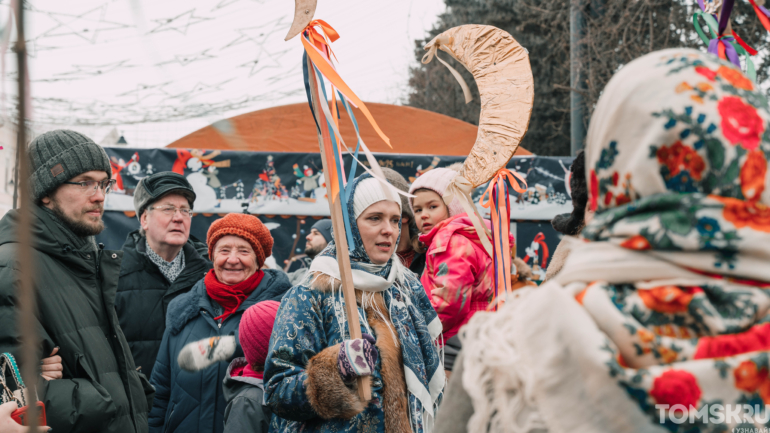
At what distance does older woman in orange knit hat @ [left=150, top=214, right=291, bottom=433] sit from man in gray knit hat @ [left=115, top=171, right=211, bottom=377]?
0.39 metres

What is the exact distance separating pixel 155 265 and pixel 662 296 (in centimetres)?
315

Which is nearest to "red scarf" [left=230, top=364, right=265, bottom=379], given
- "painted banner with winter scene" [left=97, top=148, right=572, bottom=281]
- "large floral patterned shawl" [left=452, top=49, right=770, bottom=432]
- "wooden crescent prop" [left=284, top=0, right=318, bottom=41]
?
"wooden crescent prop" [left=284, top=0, right=318, bottom=41]

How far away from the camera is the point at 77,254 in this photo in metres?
2.13

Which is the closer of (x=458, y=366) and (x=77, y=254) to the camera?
(x=458, y=366)

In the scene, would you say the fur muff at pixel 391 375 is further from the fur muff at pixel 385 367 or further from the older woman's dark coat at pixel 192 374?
the older woman's dark coat at pixel 192 374

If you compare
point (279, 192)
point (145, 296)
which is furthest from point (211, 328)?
point (279, 192)

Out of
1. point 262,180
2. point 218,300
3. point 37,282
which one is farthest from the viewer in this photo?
point 262,180

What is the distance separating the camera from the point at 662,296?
801 mm

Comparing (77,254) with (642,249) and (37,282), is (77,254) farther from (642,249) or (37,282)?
(642,249)

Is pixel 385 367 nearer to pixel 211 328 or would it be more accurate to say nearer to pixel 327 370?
pixel 327 370

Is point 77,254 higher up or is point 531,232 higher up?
point 77,254

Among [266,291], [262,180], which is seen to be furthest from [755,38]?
[266,291]

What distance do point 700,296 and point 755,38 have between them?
9.48 metres

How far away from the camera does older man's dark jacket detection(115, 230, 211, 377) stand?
3.21 m
